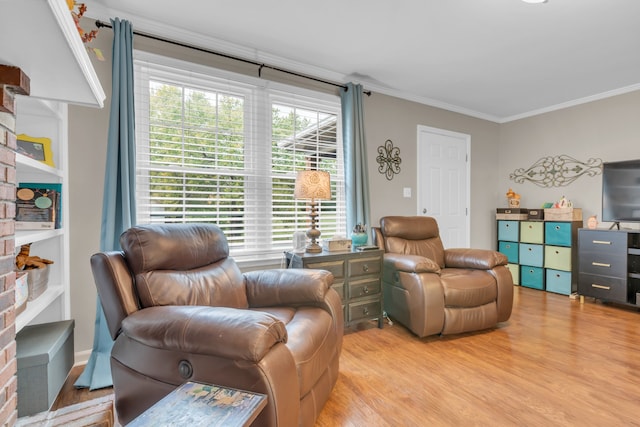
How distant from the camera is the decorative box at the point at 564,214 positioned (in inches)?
150

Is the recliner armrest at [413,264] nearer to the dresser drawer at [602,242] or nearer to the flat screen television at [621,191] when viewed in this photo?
the dresser drawer at [602,242]

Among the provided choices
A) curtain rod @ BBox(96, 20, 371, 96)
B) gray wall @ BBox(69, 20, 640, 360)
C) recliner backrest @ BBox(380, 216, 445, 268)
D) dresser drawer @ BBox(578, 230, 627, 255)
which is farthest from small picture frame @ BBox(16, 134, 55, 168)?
dresser drawer @ BBox(578, 230, 627, 255)

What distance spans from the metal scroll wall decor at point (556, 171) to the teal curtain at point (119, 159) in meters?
4.87

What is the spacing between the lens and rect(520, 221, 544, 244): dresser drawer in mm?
4036

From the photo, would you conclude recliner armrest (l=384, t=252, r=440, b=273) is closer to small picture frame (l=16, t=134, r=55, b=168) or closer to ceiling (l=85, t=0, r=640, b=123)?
ceiling (l=85, t=0, r=640, b=123)

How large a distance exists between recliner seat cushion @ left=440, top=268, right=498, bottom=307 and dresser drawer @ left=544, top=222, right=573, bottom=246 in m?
1.87

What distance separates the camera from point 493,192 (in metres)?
4.77

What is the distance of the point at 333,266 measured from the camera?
8.21 feet

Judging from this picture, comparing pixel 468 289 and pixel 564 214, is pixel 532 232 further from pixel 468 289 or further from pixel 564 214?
pixel 468 289

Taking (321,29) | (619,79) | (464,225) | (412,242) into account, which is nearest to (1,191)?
(321,29)

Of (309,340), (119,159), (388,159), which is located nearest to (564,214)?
(388,159)

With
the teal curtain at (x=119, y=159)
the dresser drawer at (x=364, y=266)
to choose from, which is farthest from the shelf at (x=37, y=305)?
the dresser drawer at (x=364, y=266)

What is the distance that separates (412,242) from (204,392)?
2574 mm

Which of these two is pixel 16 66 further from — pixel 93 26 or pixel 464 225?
pixel 464 225
